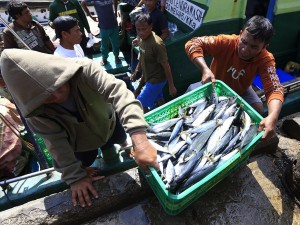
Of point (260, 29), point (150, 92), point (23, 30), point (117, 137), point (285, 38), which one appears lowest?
point (150, 92)

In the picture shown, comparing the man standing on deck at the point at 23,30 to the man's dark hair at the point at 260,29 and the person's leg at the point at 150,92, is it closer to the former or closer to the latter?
the person's leg at the point at 150,92

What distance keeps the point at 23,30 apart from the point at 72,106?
10.9 feet

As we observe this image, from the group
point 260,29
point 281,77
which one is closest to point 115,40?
point 281,77

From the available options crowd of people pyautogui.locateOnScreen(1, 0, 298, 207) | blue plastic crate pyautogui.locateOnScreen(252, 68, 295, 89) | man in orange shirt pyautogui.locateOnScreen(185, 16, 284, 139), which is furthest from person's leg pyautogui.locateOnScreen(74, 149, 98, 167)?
blue plastic crate pyautogui.locateOnScreen(252, 68, 295, 89)

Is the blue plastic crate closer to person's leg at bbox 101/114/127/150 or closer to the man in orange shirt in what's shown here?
the man in orange shirt

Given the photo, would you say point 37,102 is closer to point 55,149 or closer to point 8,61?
point 8,61

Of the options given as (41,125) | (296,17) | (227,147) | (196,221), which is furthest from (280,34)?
(41,125)

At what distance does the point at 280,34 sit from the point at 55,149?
5.32m

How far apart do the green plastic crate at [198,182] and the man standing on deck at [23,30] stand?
3.09 meters

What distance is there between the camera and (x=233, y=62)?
3.19m

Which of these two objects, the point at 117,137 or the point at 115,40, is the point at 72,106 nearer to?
the point at 117,137

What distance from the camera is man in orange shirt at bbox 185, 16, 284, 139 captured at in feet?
8.83

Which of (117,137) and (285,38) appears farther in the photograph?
(285,38)

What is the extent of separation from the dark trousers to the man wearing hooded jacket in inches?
10.0
